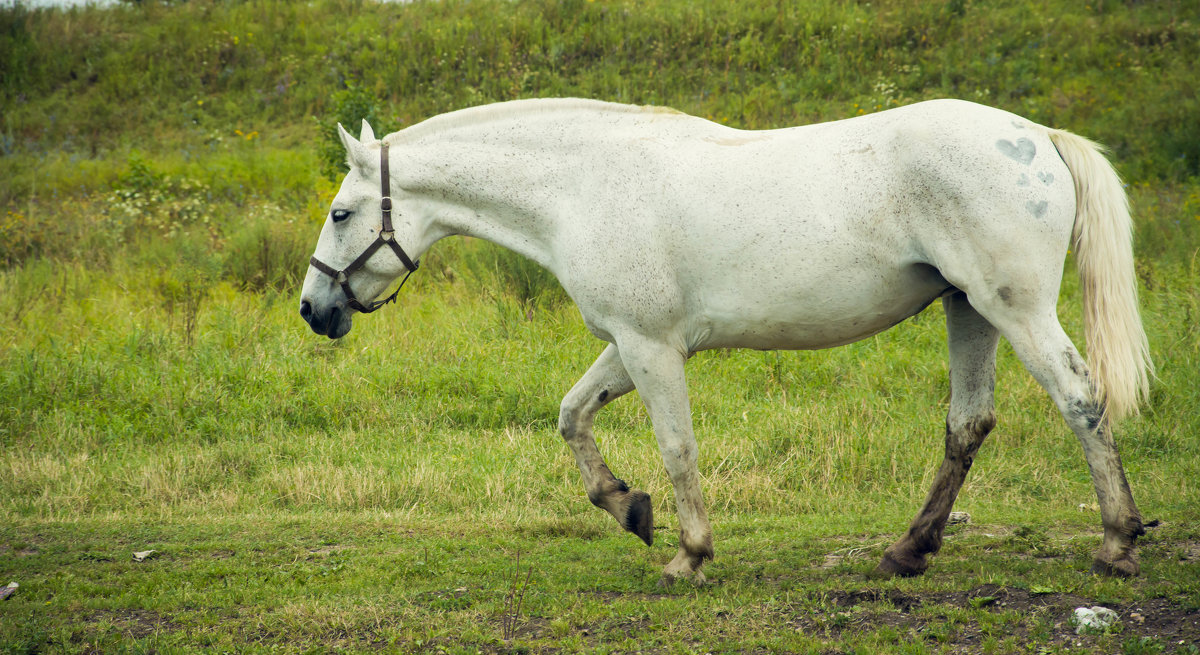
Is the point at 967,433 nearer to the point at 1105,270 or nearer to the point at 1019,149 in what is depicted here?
the point at 1105,270

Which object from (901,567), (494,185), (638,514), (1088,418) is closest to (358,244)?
(494,185)

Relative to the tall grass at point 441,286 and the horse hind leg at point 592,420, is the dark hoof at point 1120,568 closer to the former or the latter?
the tall grass at point 441,286

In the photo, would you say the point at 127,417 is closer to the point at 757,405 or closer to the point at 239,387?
the point at 239,387

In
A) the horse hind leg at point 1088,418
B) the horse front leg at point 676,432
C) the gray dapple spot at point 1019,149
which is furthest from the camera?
the horse front leg at point 676,432

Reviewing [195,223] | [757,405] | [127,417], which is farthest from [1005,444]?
[195,223]

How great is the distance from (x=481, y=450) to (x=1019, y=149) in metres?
4.12

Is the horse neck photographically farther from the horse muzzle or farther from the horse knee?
the horse knee

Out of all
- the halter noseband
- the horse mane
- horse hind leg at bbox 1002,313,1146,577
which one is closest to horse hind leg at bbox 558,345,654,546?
the halter noseband

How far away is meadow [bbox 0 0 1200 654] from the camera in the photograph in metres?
3.67

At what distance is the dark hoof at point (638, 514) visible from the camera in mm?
4289

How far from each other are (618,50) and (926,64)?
5.92m

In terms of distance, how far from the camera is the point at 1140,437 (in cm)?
608

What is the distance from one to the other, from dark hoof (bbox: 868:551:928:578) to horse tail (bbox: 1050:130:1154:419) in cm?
107

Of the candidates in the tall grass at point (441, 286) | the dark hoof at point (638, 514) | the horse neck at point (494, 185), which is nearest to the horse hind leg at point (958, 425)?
the dark hoof at point (638, 514)
